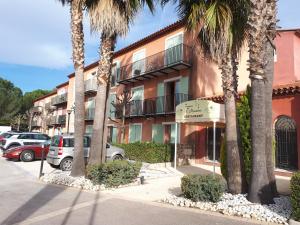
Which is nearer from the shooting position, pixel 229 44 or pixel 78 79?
pixel 229 44

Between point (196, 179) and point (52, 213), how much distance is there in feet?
11.2

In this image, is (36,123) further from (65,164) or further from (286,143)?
(286,143)

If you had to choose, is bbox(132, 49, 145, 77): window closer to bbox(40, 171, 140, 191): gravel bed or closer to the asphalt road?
bbox(40, 171, 140, 191): gravel bed

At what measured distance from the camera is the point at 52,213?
23.0 feet

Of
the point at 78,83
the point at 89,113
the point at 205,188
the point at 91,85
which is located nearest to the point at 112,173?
the point at 205,188

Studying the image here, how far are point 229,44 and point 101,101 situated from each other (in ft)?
16.9

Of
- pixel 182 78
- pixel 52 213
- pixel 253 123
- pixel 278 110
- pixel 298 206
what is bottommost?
pixel 52 213

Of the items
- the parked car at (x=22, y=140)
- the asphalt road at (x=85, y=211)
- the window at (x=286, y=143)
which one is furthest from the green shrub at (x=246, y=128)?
the parked car at (x=22, y=140)

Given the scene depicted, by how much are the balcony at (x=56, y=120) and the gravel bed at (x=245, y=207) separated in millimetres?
32606

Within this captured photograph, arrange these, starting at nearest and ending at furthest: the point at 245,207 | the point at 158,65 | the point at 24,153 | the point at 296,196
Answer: the point at 296,196
the point at 245,207
the point at 24,153
the point at 158,65

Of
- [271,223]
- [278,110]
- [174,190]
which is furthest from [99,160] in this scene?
[278,110]

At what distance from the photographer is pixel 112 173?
33.1 ft

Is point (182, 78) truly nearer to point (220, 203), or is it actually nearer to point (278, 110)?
point (278, 110)

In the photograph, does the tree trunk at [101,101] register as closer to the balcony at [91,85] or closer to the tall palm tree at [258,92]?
the tall palm tree at [258,92]
